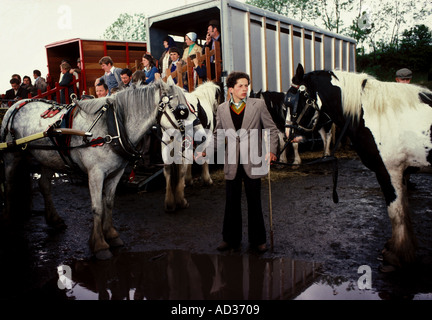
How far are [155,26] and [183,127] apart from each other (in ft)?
20.5

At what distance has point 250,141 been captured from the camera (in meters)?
3.60

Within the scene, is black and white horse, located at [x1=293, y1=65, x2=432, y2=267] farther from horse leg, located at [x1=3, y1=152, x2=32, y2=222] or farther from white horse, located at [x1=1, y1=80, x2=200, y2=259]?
horse leg, located at [x1=3, y1=152, x2=32, y2=222]

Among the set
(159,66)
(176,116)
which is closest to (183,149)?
(176,116)

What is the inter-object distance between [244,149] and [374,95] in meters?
1.43

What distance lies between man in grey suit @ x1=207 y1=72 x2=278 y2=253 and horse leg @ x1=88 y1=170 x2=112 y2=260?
1.34 m

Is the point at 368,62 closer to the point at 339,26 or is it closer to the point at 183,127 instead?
the point at 339,26

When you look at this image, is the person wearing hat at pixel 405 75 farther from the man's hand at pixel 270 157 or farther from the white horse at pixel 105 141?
the white horse at pixel 105 141

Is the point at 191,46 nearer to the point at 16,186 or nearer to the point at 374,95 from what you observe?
the point at 16,186

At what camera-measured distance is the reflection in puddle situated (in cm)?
282

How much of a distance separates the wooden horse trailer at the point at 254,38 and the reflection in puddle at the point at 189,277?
16.0 feet

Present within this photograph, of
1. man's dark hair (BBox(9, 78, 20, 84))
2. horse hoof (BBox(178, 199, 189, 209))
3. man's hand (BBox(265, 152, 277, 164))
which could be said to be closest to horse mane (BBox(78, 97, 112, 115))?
man's hand (BBox(265, 152, 277, 164))

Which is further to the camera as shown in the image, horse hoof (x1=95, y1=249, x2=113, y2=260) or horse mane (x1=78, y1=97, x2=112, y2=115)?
horse mane (x1=78, y1=97, x2=112, y2=115)

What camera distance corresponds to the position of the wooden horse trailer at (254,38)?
727cm
